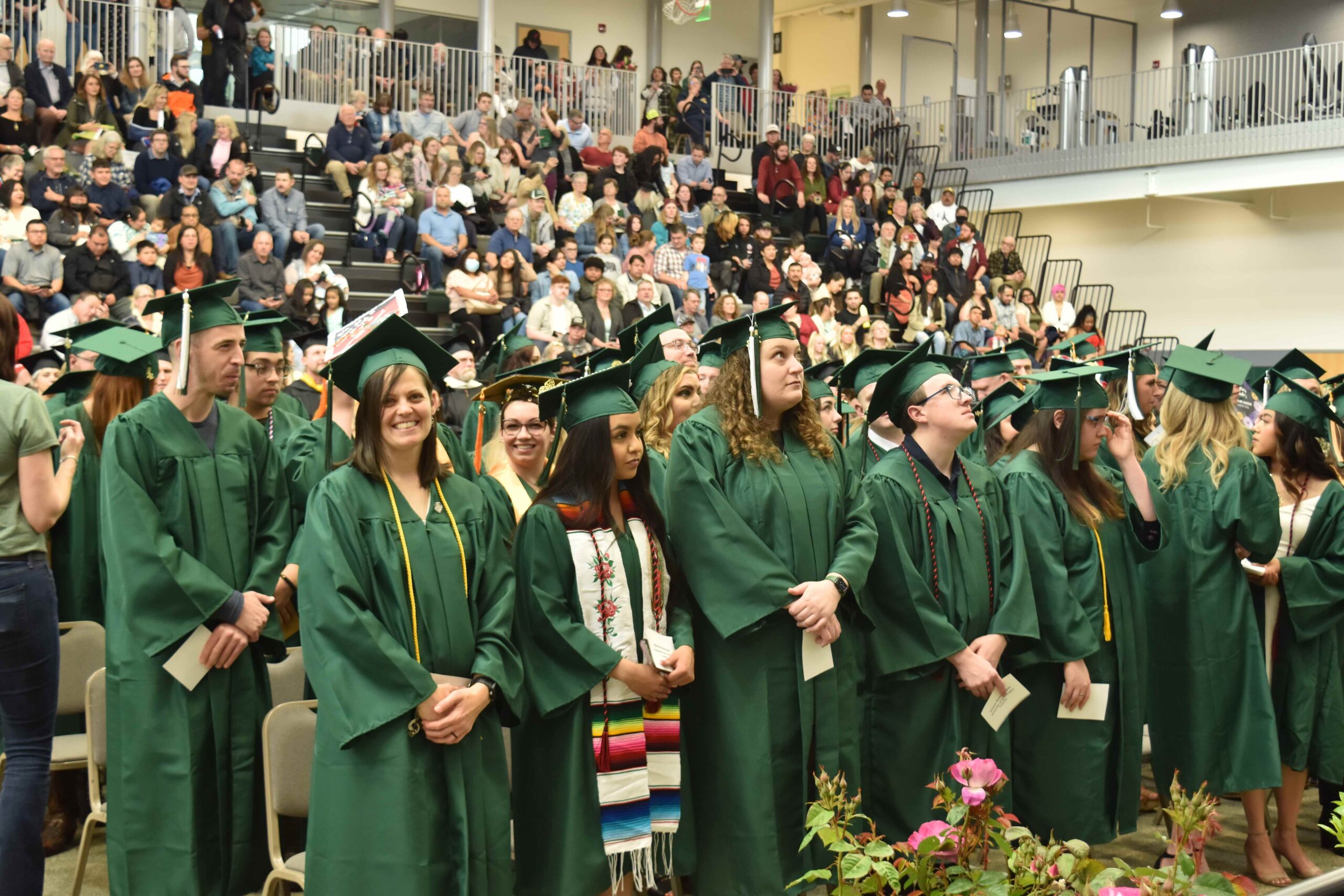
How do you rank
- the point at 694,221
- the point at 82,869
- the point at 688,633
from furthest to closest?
the point at 694,221 < the point at 82,869 < the point at 688,633

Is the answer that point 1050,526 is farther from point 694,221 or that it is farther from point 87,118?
point 694,221

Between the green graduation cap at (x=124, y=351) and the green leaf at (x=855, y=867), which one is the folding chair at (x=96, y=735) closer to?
the green graduation cap at (x=124, y=351)

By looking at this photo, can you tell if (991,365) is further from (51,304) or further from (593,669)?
(51,304)

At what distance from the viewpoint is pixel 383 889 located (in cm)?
321

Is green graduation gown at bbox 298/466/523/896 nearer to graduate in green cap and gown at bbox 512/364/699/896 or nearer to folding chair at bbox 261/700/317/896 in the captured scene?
graduate in green cap and gown at bbox 512/364/699/896

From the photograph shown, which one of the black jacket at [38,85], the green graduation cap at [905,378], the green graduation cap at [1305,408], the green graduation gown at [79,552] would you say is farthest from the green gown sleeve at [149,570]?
the black jacket at [38,85]

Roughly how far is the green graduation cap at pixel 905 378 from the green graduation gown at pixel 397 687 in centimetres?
158

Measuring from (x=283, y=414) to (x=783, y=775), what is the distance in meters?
2.98

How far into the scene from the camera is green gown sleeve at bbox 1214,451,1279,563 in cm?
493

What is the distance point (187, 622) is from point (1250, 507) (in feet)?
12.1

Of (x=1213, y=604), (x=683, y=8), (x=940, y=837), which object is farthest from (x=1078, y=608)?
(x=683, y=8)

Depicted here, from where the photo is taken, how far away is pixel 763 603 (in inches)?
150

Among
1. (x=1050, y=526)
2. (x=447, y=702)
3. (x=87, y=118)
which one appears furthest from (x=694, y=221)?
(x=447, y=702)

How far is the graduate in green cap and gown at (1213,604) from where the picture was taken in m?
4.97
